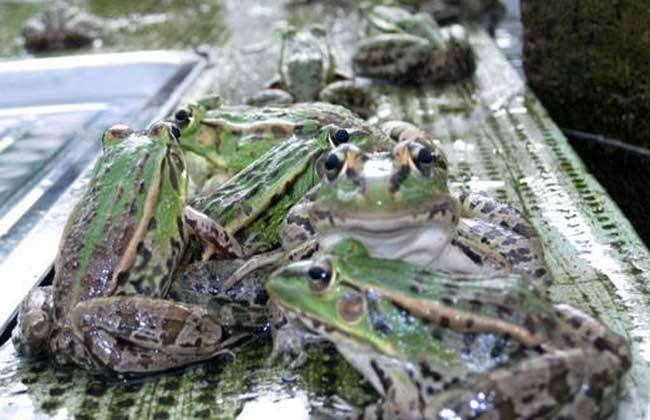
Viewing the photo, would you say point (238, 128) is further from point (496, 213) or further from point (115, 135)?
point (496, 213)

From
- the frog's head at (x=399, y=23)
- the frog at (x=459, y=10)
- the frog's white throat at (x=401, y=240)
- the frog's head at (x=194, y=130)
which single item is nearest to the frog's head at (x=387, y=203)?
the frog's white throat at (x=401, y=240)

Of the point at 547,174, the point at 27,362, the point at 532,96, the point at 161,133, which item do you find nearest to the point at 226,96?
the point at 532,96

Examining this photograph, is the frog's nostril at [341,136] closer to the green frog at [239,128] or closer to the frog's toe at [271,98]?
the green frog at [239,128]

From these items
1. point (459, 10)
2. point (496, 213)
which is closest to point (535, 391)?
point (496, 213)

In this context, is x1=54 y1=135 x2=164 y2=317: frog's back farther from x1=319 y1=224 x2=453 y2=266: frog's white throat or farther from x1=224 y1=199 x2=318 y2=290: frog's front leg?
x1=319 y1=224 x2=453 y2=266: frog's white throat

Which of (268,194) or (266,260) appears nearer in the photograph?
(266,260)

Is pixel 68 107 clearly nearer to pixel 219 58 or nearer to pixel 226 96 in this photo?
pixel 226 96
